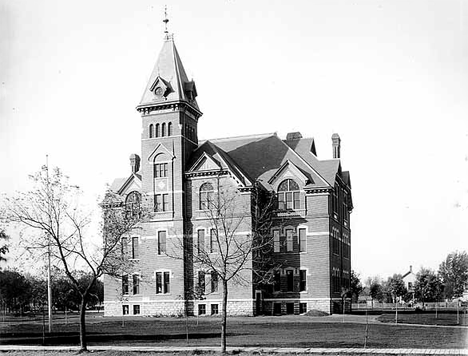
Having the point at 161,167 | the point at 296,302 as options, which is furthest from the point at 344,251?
the point at 161,167

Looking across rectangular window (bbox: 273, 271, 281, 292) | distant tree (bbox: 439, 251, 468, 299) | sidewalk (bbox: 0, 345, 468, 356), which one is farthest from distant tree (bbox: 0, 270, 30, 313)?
distant tree (bbox: 439, 251, 468, 299)

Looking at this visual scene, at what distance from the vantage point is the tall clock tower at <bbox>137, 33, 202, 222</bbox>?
51438 millimetres

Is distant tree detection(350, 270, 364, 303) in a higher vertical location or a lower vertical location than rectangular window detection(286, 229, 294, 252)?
lower

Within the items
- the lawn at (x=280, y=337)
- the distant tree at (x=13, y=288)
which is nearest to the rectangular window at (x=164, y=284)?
the distant tree at (x=13, y=288)

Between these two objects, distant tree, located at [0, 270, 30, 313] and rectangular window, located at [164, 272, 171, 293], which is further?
distant tree, located at [0, 270, 30, 313]

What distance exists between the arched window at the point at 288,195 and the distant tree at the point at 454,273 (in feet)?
65.2

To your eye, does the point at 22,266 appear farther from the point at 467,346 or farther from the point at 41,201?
the point at 467,346

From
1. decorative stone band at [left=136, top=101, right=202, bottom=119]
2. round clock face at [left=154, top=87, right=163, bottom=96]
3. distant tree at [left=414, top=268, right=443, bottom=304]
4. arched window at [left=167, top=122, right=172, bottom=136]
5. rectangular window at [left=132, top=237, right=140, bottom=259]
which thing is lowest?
distant tree at [left=414, top=268, right=443, bottom=304]

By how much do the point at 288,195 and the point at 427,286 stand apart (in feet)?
113

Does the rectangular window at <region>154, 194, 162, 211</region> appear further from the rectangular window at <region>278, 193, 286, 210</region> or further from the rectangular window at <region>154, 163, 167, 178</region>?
the rectangular window at <region>278, 193, 286, 210</region>

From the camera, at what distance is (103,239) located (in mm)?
24859

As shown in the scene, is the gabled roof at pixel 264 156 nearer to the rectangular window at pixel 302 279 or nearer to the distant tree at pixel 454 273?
the rectangular window at pixel 302 279

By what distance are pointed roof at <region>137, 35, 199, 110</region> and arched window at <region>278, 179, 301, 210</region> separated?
10.0 meters

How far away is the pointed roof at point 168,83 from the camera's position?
5169 centimetres
